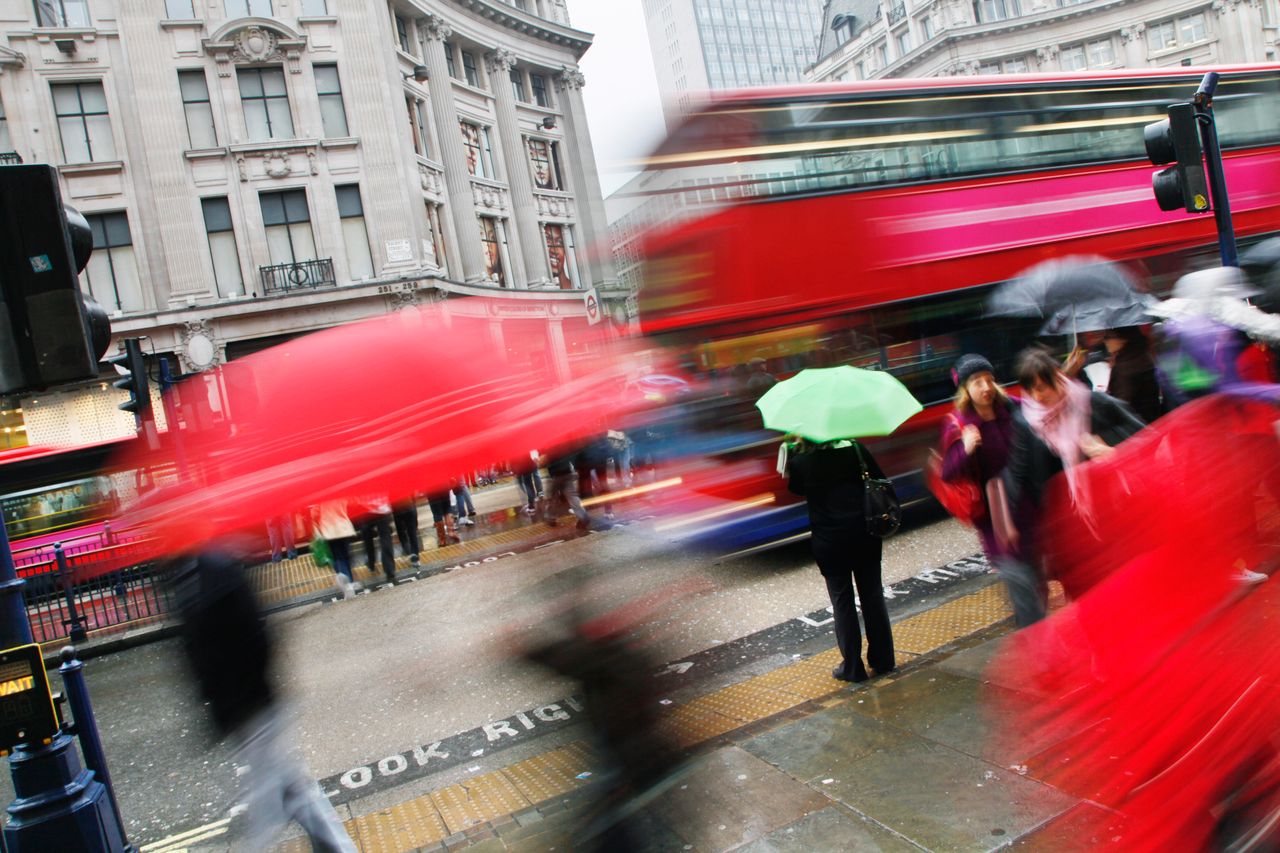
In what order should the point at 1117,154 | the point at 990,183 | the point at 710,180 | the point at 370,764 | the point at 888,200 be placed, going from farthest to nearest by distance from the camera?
the point at 1117,154 → the point at 990,183 → the point at 888,200 → the point at 710,180 → the point at 370,764

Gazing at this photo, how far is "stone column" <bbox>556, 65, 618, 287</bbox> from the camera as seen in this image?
34.9m

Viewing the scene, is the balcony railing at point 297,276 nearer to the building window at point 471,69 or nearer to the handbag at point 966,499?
the building window at point 471,69

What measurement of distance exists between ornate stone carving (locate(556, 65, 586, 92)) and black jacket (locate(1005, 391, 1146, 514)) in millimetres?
34829

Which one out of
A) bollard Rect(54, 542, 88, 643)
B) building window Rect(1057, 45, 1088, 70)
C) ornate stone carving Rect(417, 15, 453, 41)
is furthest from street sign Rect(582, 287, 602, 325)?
building window Rect(1057, 45, 1088, 70)

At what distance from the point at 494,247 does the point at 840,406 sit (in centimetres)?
2692

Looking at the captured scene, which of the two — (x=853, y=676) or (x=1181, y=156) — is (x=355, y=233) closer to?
(x=1181, y=156)

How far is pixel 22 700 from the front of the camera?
3359 millimetres

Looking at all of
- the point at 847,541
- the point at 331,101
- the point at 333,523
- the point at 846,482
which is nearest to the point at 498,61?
the point at 331,101

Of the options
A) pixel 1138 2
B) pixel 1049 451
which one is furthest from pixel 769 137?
pixel 1138 2

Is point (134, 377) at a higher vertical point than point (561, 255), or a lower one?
lower

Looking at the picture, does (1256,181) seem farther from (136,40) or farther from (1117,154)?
(136,40)

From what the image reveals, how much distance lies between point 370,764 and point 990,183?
8.05 m

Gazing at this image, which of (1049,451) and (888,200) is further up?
(888,200)

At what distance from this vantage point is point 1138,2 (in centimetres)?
4881
